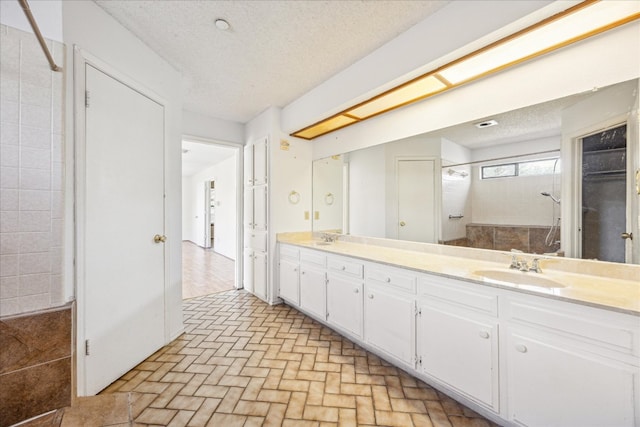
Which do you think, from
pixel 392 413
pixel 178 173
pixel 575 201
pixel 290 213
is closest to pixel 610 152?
pixel 575 201

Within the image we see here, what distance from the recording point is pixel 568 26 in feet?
4.47

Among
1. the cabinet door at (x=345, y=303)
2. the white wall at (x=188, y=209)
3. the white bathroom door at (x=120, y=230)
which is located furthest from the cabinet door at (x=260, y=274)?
the white wall at (x=188, y=209)

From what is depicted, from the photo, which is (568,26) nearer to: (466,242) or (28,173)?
(466,242)

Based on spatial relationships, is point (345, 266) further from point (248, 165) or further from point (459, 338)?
point (248, 165)

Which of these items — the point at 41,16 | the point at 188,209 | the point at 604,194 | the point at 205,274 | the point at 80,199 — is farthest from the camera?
the point at 188,209

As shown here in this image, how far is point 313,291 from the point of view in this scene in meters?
2.67

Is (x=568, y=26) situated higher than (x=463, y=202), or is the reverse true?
(x=568, y=26)

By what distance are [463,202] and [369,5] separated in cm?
164

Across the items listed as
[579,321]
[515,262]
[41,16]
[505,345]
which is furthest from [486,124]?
[41,16]

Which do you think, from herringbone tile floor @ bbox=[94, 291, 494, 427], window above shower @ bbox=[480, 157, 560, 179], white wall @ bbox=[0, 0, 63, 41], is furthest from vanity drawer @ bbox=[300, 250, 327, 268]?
white wall @ bbox=[0, 0, 63, 41]

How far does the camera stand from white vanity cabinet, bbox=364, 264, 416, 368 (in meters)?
1.76

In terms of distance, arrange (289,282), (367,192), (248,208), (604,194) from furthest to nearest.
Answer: (248,208), (289,282), (367,192), (604,194)

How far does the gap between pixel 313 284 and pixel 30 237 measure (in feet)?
6.89

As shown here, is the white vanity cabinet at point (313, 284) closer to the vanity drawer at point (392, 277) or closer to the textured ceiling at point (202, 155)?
the vanity drawer at point (392, 277)
